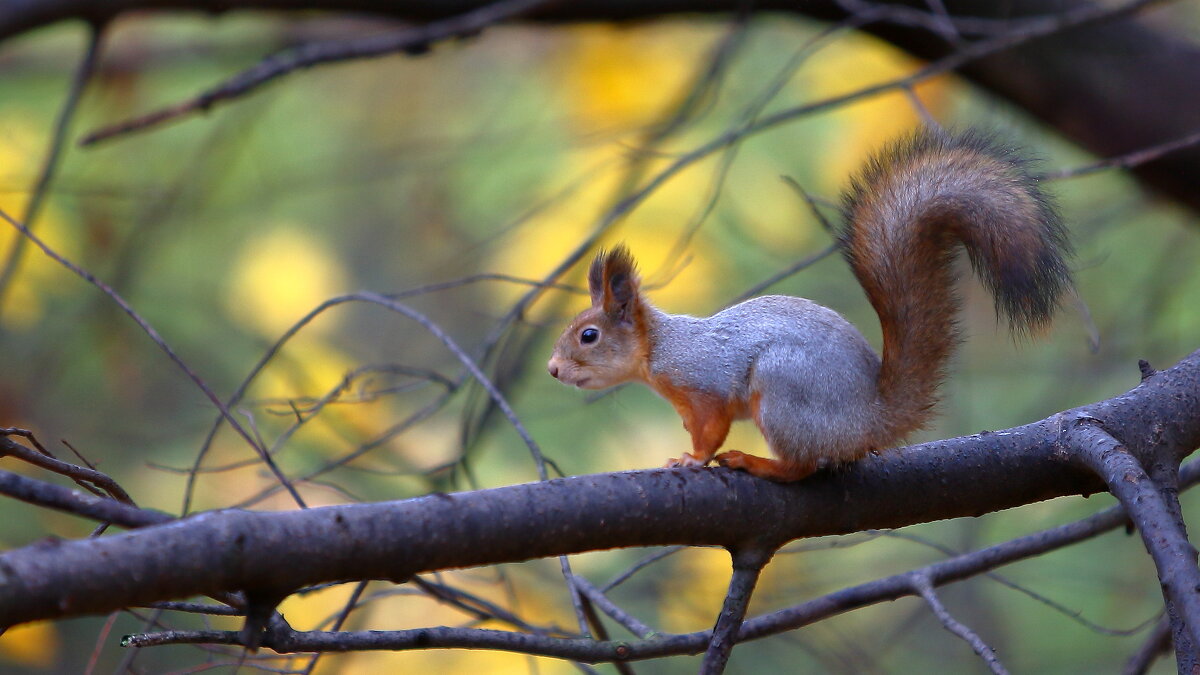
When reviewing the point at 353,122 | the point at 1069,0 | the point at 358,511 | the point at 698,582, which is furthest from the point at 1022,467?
the point at 353,122

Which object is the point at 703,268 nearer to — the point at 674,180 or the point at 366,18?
the point at 674,180

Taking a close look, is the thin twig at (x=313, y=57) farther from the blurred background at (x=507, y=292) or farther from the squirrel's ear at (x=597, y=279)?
the squirrel's ear at (x=597, y=279)

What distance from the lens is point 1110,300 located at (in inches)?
164

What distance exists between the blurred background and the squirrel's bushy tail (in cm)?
75

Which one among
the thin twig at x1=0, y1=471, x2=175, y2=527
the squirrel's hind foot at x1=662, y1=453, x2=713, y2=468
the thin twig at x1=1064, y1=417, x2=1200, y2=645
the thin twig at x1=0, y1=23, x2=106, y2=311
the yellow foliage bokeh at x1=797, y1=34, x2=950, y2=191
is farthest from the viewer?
the yellow foliage bokeh at x1=797, y1=34, x2=950, y2=191

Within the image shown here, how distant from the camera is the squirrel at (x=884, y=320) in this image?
4.76 ft

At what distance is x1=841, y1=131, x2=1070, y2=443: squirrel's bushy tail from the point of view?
4.75ft

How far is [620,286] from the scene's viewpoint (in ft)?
6.06

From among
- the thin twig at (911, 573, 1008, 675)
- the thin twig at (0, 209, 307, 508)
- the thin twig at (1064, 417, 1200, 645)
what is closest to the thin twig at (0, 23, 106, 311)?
the thin twig at (0, 209, 307, 508)

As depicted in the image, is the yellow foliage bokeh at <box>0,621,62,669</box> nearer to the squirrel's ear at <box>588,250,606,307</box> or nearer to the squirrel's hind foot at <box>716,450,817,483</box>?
the squirrel's ear at <box>588,250,606,307</box>

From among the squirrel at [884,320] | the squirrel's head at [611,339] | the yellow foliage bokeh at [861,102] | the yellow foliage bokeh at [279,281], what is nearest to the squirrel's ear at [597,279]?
the squirrel's head at [611,339]

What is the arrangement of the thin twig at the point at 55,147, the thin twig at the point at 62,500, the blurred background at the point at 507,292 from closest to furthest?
1. the thin twig at the point at 62,500
2. the thin twig at the point at 55,147
3. the blurred background at the point at 507,292

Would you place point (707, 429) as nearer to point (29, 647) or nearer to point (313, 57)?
point (313, 57)

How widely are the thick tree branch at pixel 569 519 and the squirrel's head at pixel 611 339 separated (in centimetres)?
46
